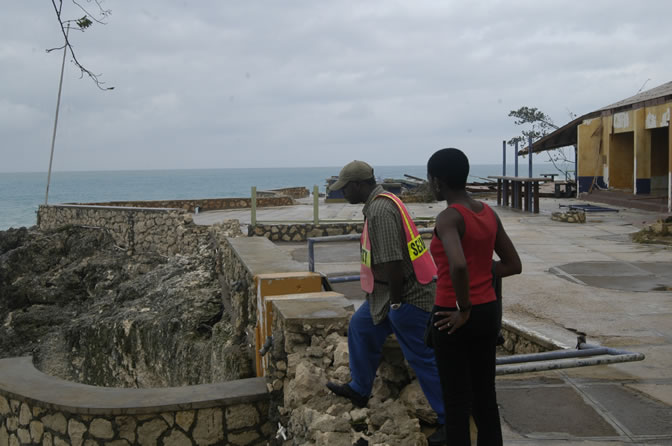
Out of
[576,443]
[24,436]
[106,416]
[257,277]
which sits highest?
[257,277]

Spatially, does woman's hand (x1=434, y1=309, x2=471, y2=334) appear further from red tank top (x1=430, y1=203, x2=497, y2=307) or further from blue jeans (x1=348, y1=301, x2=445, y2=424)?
blue jeans (x1=348, y1=301, x2=445, y2=424)

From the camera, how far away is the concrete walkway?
3.88m

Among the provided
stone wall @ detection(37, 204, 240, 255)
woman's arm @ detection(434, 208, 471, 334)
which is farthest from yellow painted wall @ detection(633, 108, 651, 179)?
woman's arm @ detection(434, 208, 471, 334)

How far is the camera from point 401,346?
11.9ft

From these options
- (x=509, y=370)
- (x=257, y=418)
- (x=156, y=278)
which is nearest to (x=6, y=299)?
(x=156, y=278)

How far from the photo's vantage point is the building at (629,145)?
68.3 feet

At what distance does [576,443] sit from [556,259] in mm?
7744

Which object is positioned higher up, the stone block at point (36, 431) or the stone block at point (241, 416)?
the stone block at point (241, 416)

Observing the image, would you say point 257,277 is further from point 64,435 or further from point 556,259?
point 556,259

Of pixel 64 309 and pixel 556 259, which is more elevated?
pixel 556 259

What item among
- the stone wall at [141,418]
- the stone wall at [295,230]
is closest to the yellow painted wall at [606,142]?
the stone wall at [295,230]

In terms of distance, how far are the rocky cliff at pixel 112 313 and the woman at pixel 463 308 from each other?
485cm

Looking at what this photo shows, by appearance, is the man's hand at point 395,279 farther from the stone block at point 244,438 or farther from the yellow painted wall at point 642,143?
the yellow painted wall at point 642,143

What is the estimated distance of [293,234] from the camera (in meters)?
15.1
